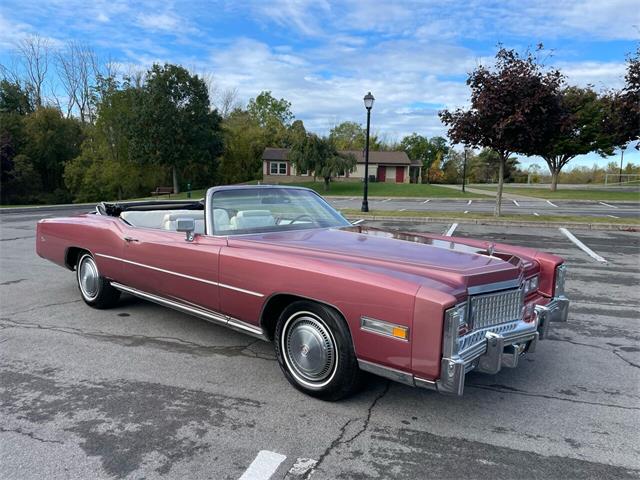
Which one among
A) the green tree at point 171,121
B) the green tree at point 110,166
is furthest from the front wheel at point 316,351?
the green tree at point 110,166

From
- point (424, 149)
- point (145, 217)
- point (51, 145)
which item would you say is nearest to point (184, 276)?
point (145, 217)

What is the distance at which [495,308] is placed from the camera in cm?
304

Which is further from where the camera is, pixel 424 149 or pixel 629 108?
pixel 424 149

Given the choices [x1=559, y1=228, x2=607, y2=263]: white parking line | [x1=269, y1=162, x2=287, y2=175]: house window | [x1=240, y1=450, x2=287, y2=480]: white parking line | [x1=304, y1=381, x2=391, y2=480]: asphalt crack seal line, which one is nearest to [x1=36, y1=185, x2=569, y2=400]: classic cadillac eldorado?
[x1=304, y1=381, x2=391, y2=480]: asphalt crack seal line

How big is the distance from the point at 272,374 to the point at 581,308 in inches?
159

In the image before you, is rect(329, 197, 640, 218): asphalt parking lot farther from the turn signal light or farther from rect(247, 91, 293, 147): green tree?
rect(247, 91, 293, 147): green tree

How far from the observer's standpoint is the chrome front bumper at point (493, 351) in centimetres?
259

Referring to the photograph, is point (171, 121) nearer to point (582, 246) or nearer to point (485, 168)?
point (582, 246)

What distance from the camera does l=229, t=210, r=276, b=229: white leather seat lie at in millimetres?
4172

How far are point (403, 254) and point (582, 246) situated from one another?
887 cm

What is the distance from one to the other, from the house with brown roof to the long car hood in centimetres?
4856

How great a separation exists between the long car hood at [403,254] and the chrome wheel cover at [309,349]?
1.56 ft

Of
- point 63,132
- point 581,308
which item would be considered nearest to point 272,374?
point 581,308

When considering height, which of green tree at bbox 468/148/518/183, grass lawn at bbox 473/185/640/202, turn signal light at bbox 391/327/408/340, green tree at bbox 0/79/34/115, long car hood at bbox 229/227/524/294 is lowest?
turn signal light at bbox 391/327/408/340
